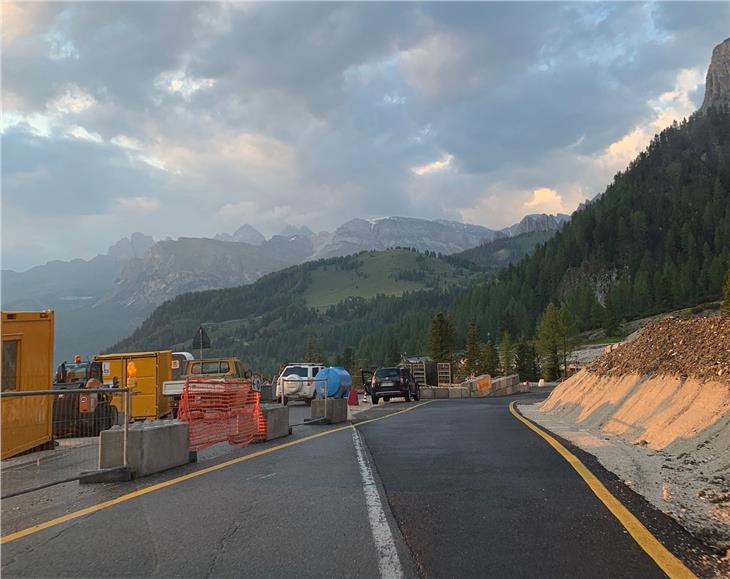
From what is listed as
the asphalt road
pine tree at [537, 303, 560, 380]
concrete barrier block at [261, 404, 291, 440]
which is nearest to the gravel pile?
the asphalt road

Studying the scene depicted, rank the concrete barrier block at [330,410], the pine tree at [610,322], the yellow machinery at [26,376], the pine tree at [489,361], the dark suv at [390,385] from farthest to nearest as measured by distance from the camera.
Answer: the pine tree at [610,322], the pine tree at [489,361], the dark suv at [390,385], the concrete barrier block at [330,410], the yellow machinery at [26,376]

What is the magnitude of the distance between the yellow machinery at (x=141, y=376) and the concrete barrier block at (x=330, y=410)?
20.9 ft

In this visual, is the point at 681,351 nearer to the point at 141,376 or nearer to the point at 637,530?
the point at 637,530

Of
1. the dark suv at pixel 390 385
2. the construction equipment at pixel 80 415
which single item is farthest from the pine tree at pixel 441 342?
the construction equipment at pixel 80 415

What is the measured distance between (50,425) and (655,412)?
12.0 meters

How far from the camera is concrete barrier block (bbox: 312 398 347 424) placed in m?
17.9

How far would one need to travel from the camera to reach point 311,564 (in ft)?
15.6

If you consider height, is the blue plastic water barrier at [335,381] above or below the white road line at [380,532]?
above

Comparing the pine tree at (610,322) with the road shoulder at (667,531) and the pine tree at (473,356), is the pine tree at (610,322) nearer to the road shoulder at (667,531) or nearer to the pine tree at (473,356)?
the pine tree at (473,356)

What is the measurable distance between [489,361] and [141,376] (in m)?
90.4

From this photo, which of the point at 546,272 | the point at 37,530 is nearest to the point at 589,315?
the point at 546,272

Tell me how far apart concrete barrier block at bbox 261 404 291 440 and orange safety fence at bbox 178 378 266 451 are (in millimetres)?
149

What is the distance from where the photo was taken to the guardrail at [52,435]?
28.9ft

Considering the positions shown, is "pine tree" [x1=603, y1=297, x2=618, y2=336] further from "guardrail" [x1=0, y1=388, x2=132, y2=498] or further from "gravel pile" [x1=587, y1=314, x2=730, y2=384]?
A: "guardrail" [x1=0, y1=388, x2=132, y2=498]
